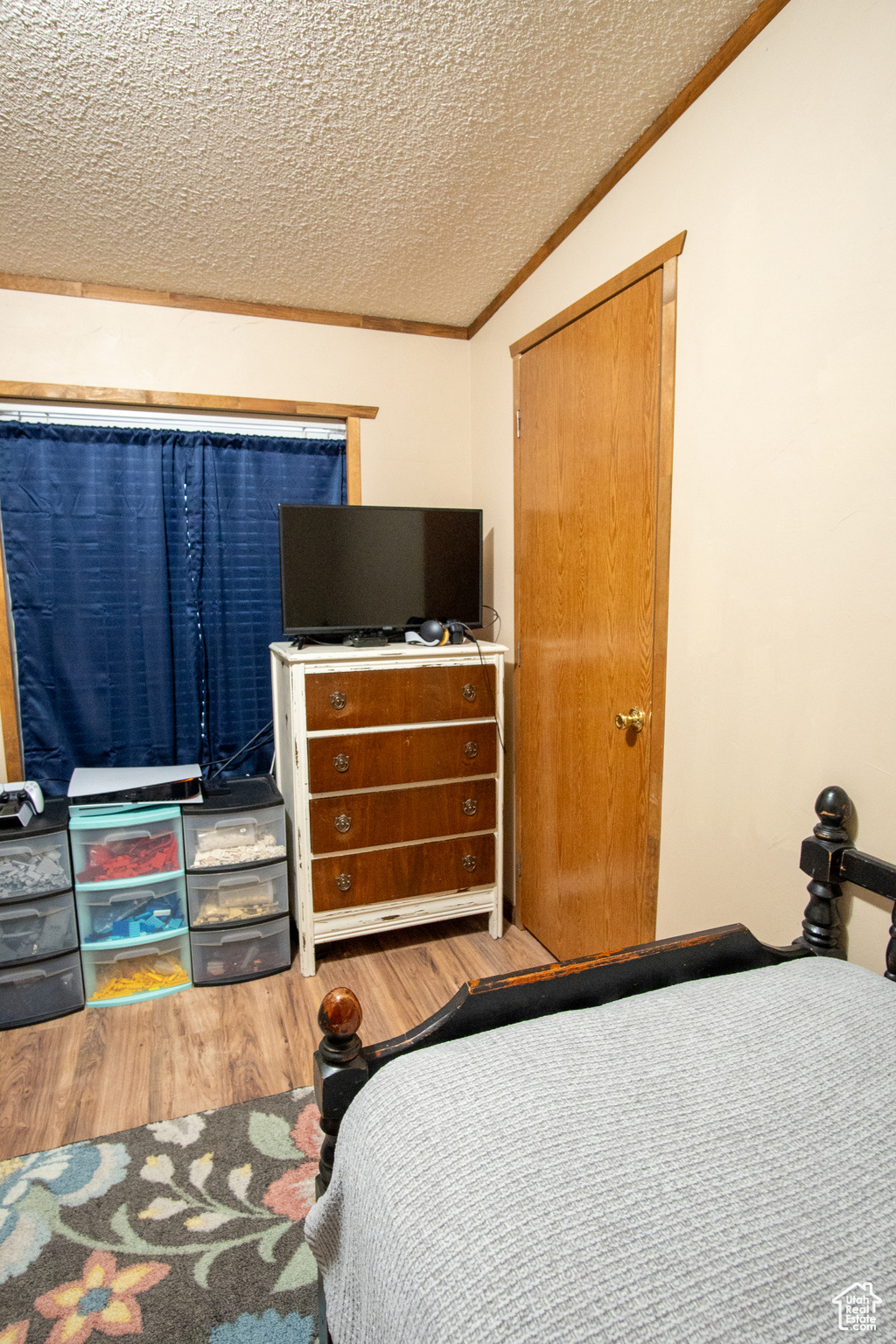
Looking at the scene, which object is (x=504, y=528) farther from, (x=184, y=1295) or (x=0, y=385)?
(x=184, y=1295)

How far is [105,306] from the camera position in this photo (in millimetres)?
2514

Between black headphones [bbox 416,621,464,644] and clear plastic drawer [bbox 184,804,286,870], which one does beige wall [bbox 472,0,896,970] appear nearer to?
black headphones [bbox 416,621,464,644]

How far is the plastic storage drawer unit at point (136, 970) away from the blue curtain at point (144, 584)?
684 mm

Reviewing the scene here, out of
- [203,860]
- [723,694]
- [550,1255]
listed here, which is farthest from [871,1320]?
[203,860]

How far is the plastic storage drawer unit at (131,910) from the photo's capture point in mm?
2262

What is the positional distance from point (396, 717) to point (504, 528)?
34.6 inches

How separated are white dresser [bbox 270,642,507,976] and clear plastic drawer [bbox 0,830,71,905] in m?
0.73

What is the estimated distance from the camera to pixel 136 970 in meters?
2.36

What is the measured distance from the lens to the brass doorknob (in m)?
1.88

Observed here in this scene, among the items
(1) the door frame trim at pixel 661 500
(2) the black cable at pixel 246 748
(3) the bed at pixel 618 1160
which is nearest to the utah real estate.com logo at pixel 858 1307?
(3) the bed at pixel 618 1160

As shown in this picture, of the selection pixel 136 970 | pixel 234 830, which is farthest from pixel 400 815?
pixel 136 970

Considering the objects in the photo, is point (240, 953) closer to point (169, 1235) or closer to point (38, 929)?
point (38, 929)

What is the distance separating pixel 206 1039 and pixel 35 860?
0.78 metres

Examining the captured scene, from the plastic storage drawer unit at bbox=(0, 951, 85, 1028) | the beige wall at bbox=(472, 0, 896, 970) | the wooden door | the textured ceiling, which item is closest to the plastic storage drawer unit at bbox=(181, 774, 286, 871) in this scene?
the plastic storage drawer unit at bbox=(0, 951, 85, 1028)
